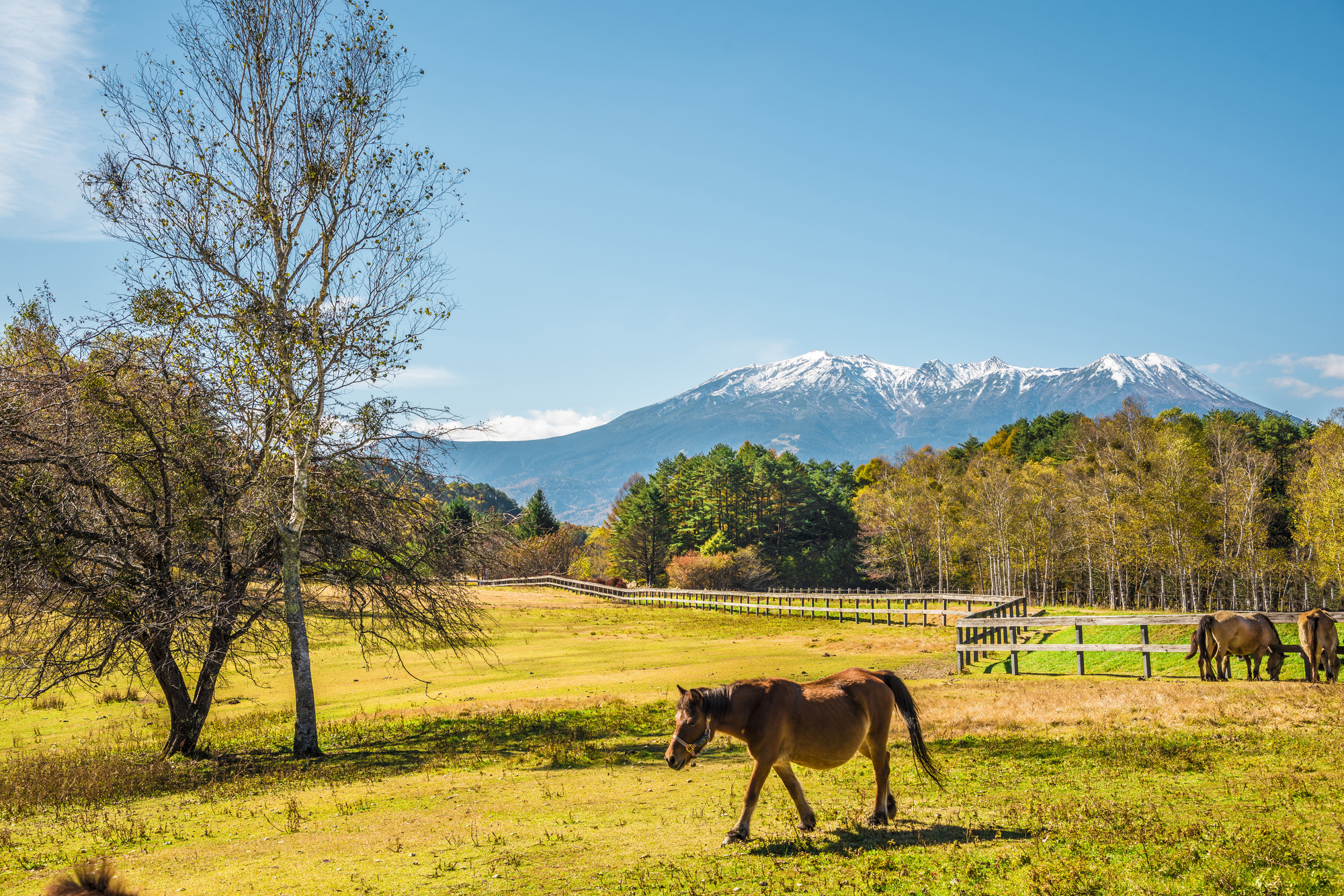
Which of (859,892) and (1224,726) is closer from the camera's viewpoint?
(859,892)

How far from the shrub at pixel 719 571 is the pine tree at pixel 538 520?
2154cm

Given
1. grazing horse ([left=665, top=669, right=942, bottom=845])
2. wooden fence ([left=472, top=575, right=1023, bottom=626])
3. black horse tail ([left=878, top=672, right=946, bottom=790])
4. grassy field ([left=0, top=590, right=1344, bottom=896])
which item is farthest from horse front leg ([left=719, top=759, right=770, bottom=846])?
wooden fence ([left=472, top=575, right=1023, bottom=626])

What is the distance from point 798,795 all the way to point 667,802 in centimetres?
241

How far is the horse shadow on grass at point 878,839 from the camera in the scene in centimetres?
644

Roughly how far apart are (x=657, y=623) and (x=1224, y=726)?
31749 millimetres

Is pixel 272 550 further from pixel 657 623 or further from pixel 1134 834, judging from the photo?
pixel 657 623

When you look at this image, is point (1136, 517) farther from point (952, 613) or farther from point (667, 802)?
point (667, 802)

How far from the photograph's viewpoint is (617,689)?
1995cm

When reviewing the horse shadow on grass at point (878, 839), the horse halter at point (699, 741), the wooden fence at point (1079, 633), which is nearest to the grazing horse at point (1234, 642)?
the wooden fence at point (1079, 633)

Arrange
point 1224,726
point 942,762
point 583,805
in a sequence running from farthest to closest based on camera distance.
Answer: point 1224,726, point 942,762, point 583,805

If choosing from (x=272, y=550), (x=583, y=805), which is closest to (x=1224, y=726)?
(x=583, y=805)

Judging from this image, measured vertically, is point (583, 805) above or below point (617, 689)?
above

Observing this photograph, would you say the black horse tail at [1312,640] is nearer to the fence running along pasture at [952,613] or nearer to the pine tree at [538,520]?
the fence running along pasture at [952,613]

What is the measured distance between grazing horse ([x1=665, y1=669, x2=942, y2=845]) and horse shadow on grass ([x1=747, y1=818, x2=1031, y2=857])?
7.1 inches
